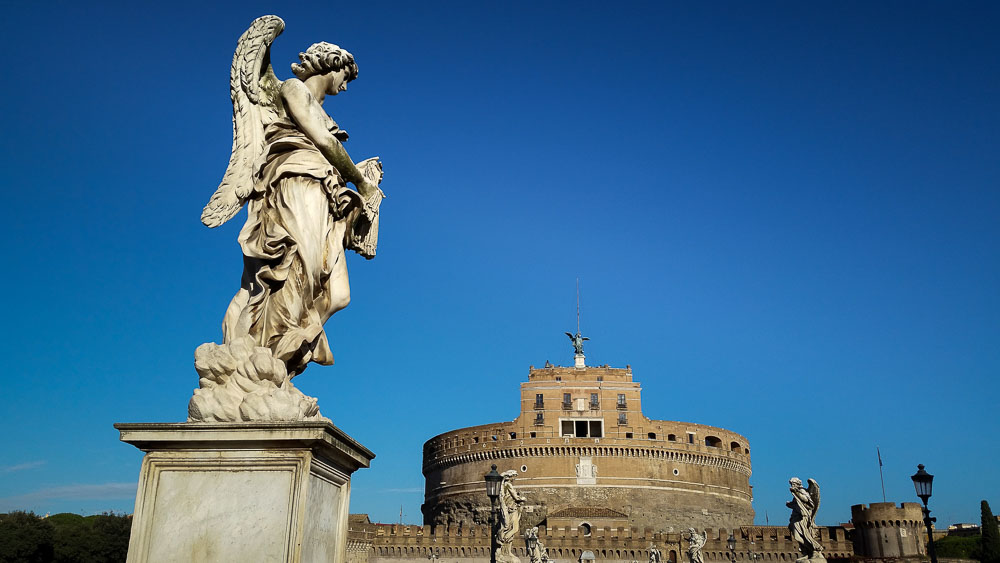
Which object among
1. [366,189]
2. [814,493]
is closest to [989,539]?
[814,493]

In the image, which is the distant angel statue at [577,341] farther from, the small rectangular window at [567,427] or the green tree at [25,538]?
the green tree at [25,538]

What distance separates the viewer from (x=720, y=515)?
5956 cm

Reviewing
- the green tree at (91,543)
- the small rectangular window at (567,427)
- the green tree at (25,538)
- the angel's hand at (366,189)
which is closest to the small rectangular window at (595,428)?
the small rectangular window at (567,427)

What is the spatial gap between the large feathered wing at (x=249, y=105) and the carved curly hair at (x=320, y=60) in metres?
0.16

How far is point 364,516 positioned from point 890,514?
3989cm

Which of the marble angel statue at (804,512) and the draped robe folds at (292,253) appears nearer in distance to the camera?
the draped robe folds at (292,253)

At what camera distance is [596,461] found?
57500mm

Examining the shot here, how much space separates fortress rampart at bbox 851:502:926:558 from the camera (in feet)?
182

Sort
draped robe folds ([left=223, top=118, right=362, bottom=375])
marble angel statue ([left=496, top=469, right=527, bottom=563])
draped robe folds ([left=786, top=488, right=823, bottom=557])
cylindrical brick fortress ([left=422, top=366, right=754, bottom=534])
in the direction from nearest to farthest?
draped robe folds ([left=223, top=118, right=362, bottom=375]) → draped robe folds ([left=786, top=488, right=823, bottom=557]) → marble angel statue ([left=496, top=469, right=527, bottom=563]) → cylindrical brick fortress ([left=422, top=366, right=754, bottom=534])

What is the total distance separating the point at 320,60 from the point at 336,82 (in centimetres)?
15

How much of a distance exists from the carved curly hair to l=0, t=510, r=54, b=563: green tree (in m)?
41.4

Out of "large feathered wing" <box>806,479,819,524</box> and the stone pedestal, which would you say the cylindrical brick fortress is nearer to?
"large feathered wing" <box>806,479,819,524</box>

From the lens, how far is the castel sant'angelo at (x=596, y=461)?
56.9m

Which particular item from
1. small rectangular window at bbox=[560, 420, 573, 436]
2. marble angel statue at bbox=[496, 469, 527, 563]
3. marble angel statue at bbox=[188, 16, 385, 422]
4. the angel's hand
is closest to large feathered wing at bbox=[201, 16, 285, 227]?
marble angel statue at bbox=[188, 16, 385, 422]
